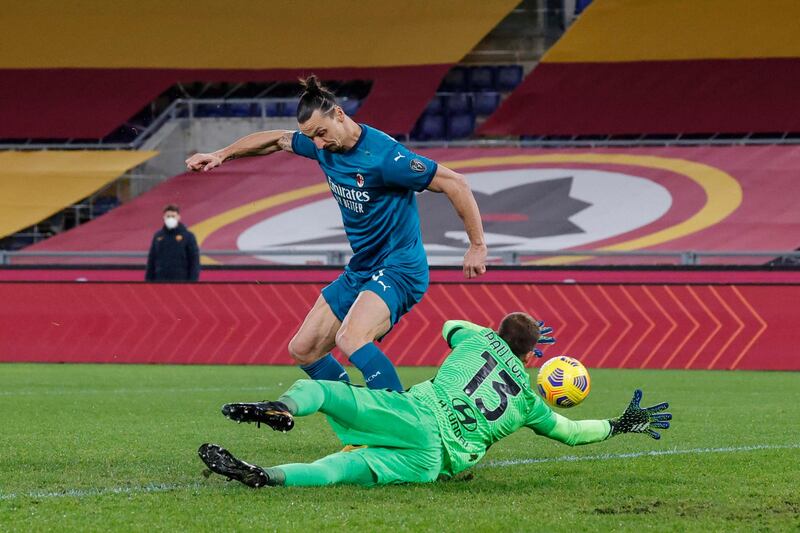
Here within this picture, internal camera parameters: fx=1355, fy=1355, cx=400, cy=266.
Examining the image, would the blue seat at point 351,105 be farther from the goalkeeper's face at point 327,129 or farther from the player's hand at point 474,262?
the player's hand at point 474,262

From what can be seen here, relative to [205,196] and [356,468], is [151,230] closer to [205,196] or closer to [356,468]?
[205,196]

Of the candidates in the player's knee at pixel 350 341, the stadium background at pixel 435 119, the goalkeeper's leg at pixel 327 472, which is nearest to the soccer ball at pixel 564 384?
the player's knee at pixel 350 341

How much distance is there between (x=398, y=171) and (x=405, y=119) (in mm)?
19497

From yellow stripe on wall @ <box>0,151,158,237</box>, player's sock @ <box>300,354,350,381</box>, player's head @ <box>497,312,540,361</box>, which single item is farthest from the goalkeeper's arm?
yellow stripe on wall @ <box>0,151,158,237</box>

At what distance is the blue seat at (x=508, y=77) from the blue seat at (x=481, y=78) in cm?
14

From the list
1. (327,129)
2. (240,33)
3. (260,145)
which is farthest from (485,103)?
(327,129)

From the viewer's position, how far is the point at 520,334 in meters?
6.62

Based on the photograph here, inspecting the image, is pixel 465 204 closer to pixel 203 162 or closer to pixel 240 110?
pixel 203 162

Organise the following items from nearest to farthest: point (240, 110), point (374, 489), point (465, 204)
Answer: point (374, 489) → point (465, 204) → point (240, 110)

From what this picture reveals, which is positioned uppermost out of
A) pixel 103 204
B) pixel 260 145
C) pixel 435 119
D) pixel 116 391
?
pixel 435 119

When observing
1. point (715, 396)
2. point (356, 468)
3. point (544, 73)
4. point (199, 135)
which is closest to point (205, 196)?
point (199, 135)

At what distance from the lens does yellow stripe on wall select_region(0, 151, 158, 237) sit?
81.8ft

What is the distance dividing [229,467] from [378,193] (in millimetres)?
2225

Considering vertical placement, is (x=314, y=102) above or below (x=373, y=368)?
above
